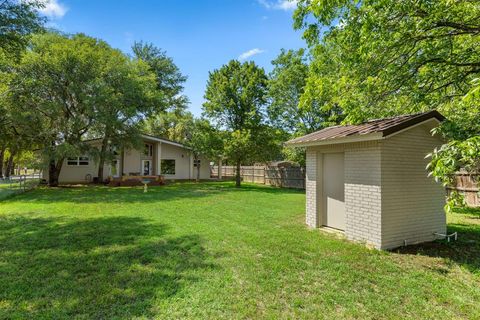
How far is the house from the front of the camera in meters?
5.59

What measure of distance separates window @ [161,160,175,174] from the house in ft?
68.3

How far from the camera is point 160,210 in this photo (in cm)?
978

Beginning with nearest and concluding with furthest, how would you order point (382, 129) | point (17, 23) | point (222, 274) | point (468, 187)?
point (222, 274), point (382, 129), point (17, 23), point (468, 187)

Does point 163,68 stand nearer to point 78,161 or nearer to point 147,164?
point 147,164

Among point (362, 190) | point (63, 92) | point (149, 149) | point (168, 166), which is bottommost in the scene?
point (362, 190)

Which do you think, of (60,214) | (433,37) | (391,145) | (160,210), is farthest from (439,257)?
(60,214)

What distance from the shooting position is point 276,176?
22000 millimetres

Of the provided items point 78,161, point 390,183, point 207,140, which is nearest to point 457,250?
point 390,183

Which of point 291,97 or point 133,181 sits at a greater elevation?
point 291,97

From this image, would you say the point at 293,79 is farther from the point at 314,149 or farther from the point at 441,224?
the point at 441,224

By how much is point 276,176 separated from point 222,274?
18047mm

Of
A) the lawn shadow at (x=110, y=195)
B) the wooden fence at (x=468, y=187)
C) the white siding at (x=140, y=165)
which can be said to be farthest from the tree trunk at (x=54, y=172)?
the wooden fence at (x=468, y=187)

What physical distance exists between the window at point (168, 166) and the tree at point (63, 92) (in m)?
8.38

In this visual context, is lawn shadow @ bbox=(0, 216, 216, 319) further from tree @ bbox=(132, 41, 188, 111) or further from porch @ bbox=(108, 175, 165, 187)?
tree @ bbox=(132, 41, 188, 111)
